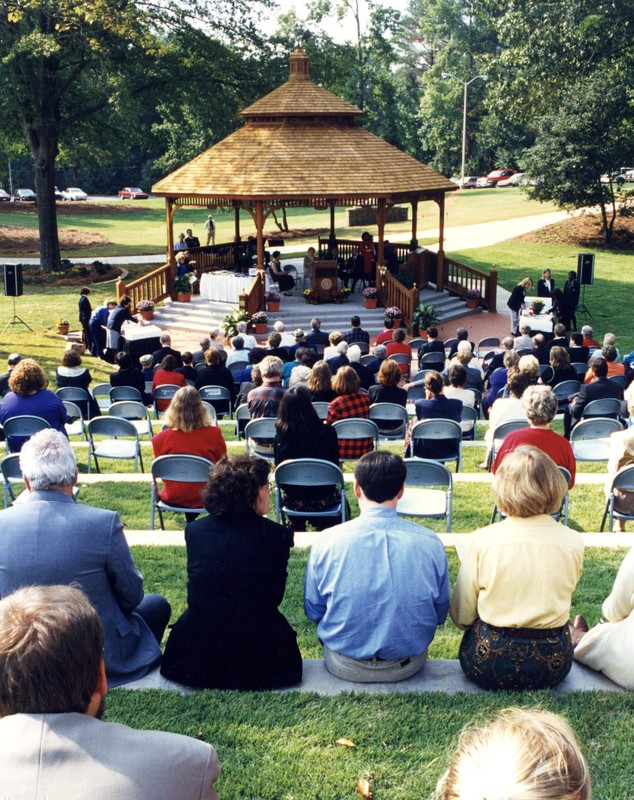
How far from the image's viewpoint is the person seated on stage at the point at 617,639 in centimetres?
503

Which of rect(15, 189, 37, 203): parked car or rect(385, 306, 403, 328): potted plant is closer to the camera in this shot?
rect(385, 306, 403, 328): potted plant

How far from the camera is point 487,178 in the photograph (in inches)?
2827

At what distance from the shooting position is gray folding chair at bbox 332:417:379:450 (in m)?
9.80

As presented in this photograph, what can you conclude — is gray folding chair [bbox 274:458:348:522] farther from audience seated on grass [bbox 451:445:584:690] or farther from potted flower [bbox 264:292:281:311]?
potted flower [bbox 264:292:281:311]

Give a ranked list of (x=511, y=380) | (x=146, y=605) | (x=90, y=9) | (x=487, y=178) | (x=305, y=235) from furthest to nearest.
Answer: (x=487, y=178) → (x=305, y=235) → (x=90, y=9) → (x=511, y=380) → (x=146, y=605)

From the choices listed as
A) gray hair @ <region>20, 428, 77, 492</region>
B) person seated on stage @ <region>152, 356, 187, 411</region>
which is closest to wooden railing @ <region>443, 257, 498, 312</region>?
person seated on stage @ <region>152, 356, 187, 411</region>

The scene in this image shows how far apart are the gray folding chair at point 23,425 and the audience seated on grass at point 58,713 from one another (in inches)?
282

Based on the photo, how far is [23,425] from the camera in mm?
9625

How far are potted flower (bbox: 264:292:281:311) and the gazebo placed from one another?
81cm

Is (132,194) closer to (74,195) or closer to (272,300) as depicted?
(74,195)

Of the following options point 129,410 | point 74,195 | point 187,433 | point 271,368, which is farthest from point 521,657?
point 74,195

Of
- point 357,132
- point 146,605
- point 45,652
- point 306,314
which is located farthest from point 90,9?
point 45,652

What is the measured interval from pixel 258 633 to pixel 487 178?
7034 centimetres

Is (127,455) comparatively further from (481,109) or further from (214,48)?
(481,109)
